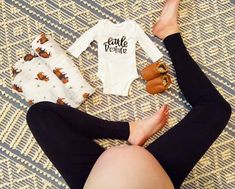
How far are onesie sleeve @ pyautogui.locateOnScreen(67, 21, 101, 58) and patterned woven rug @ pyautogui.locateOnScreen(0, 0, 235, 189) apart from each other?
0.07ft

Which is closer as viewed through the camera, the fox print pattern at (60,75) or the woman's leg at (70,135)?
the woman's leg at (70,135)

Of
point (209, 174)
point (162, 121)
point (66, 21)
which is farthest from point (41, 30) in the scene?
point (209, 174)

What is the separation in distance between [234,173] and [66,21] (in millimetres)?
734

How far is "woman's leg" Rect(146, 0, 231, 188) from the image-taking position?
110 cm

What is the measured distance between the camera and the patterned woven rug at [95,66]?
129cm

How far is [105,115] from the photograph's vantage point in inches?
51.8

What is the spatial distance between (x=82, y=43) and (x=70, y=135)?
33 centimetres

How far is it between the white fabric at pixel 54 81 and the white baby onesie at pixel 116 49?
59 mm

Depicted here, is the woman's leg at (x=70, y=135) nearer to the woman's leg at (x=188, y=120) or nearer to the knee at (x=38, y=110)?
the knee at (x=38, y=110)

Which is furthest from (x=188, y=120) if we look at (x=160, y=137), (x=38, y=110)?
(x=38, y=110)

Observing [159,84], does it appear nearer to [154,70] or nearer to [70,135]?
[154,70]

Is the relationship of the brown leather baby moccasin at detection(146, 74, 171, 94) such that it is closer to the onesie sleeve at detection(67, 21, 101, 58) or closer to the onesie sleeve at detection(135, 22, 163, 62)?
the onesie sleeve at detection(135, 22, 163, 62)

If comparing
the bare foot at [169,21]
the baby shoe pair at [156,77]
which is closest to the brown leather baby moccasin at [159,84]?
the baby shoe pair at [156,77]

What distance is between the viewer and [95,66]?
1326 millimetres
